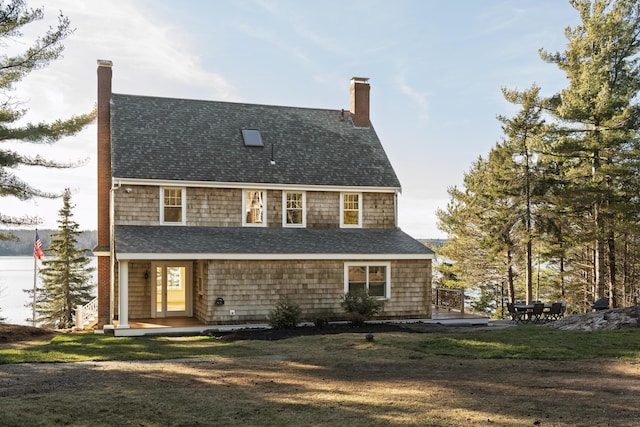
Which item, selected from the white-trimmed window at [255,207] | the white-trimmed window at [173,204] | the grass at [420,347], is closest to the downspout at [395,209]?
the white-trimmed window at [255,207]

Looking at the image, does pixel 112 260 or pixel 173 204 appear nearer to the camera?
pixel 112 260

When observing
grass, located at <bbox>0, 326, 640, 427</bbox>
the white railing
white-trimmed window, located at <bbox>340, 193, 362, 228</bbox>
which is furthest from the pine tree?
grass, located at <bbox>0, 326, 640, 427</bbox>

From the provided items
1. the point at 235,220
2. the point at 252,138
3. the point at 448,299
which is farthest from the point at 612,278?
the point at 235,220

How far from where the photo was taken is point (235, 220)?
→ 74.2 ft

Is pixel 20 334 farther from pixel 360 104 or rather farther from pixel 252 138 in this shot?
pixel 360 104

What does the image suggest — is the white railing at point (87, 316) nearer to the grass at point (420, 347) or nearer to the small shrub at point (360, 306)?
the grass at point (420, 347)

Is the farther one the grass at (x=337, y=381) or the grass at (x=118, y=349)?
the grass at (x=118, y=349)

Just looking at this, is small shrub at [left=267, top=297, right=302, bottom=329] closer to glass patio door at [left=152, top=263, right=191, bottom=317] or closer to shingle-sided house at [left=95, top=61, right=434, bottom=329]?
shingle-sided house at [left=95, top=61, right=434, bottom=329]

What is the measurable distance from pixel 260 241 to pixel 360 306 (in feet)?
13.8

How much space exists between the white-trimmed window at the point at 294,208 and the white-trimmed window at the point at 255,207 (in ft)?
2.56

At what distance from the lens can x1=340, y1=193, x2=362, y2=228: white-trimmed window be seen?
23.9 meters

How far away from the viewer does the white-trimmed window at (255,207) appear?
22859mm

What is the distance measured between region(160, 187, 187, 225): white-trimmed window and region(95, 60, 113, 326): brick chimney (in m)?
2.62

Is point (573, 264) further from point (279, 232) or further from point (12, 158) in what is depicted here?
point (12, 158)
